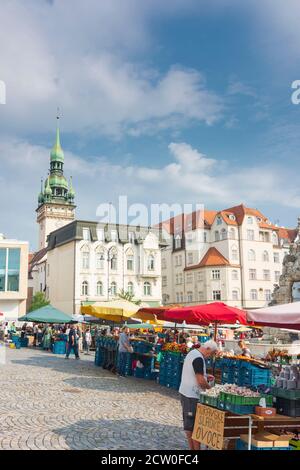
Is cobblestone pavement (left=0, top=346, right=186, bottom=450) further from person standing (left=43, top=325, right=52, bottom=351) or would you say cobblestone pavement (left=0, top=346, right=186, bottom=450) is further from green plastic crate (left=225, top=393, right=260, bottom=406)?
person standing (left=43, top=325, right=52, bottom=351)

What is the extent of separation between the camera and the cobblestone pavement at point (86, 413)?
7.81m

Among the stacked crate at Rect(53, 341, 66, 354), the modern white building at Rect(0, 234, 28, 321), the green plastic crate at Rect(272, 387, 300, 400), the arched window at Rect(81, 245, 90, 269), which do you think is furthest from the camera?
the arched window at Rect(81, 245, 90, 269)

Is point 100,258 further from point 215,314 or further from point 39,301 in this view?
point 215,314

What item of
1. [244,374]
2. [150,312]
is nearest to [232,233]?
[150,312]

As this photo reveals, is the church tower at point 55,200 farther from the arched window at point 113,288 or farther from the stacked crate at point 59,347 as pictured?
the stacked crate at point 59,347

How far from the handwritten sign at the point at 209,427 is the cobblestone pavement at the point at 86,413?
1.15 m

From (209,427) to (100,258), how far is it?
5392cm

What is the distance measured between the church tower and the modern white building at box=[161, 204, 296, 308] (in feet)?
135

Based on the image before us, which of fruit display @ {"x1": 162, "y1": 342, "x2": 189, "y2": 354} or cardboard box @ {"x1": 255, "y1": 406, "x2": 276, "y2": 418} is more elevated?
fruit display @ {"x1": 162, "y1": 342, "x2": 189, "y2": 354}

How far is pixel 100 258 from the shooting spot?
59938mm

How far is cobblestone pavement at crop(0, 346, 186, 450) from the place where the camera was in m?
7.81

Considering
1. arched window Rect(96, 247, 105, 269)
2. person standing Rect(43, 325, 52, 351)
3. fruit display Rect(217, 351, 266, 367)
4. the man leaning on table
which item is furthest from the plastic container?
arched window Rect(96, 247, 105, 269)

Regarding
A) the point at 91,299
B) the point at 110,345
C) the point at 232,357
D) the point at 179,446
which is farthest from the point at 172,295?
the point at 179,446
